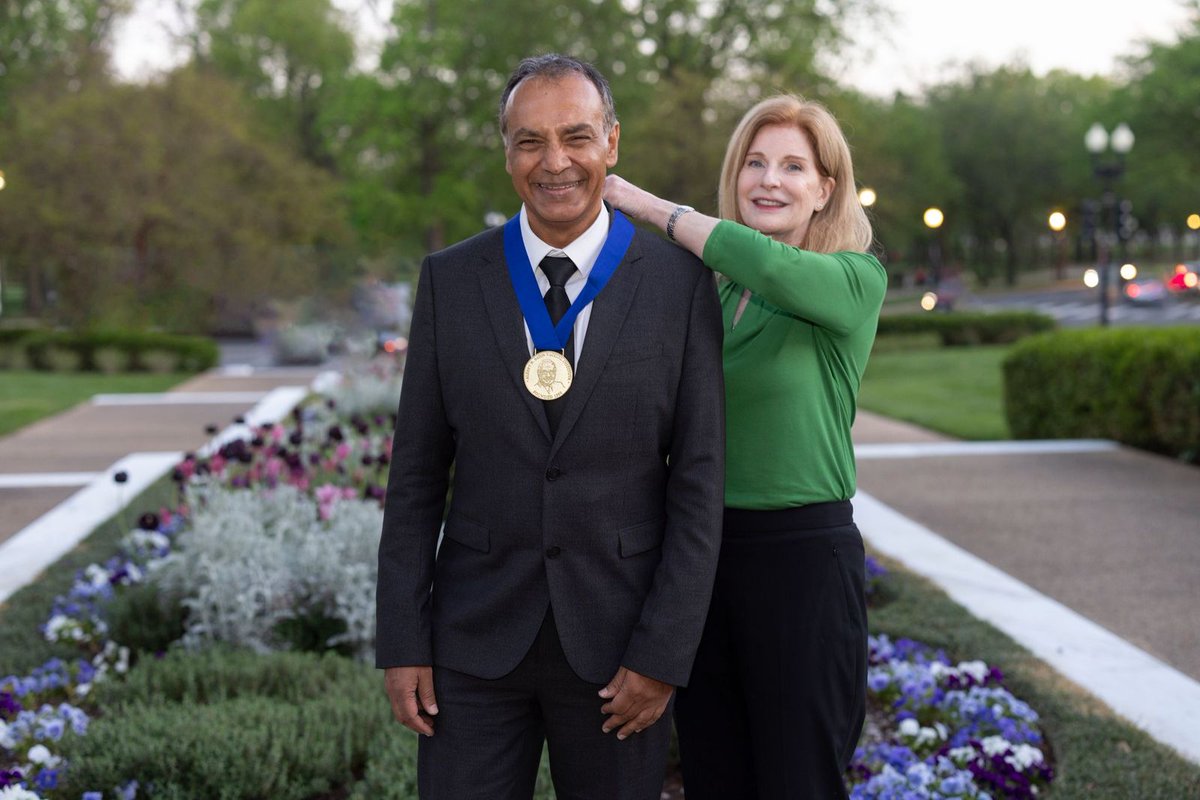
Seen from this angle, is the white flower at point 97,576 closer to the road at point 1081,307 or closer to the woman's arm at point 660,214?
the woman's arm at point 660,214

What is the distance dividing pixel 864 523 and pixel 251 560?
14.6 ft

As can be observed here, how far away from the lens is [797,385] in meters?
2.38

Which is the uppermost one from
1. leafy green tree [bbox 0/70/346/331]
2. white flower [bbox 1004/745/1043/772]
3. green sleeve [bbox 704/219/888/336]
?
leafy green tree [bbox 0/70/346/331]

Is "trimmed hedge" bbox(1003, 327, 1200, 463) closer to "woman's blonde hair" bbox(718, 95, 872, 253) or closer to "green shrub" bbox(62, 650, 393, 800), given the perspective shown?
"green shrub" bbox(62, 650, 393, 800)

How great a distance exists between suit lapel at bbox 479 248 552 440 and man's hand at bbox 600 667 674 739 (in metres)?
0.45

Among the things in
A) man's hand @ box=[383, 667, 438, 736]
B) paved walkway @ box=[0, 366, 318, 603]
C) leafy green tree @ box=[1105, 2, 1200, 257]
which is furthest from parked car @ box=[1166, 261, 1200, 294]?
man's hand @ box=[383, 667, 438, 736]

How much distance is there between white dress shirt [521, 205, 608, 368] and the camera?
218 centimetres

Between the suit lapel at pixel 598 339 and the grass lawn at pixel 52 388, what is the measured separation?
13337 mm

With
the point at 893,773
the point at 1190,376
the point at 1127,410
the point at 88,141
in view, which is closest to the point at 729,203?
the point at 893,773

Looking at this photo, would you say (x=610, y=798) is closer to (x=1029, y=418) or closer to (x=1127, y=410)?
(x=1127, y=410)

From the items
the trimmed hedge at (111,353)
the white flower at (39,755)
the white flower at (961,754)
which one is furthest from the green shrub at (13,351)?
the white flower at (961,754)

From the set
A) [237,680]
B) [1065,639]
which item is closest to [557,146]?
[237,680]

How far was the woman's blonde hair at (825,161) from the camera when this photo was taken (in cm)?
254

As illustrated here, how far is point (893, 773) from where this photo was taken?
12.0 ft
